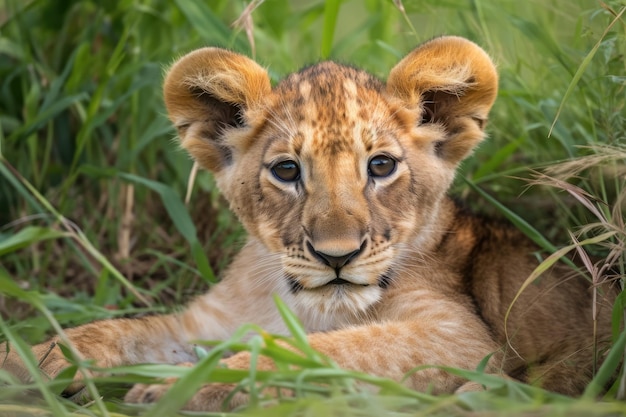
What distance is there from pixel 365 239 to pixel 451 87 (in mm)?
924

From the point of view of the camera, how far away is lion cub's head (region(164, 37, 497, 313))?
12.5 feet

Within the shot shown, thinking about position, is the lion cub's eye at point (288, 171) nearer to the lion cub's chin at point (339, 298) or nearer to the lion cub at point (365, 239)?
the lion cub at point (365, 239)

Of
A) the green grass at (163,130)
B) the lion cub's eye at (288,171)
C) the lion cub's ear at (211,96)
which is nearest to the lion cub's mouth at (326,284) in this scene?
the lion cub's eye at (288,171)

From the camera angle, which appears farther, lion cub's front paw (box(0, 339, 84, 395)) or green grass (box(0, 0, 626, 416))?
green grass (box(0, 0, 626, 416))

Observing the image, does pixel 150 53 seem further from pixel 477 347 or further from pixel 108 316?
pixel 477 347

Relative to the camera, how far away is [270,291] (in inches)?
180

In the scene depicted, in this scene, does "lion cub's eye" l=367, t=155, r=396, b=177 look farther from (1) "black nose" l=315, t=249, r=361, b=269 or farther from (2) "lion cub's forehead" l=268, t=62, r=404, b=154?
(1) "black nose" l=315, t=249, r=361, b=269

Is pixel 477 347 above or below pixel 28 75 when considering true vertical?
below

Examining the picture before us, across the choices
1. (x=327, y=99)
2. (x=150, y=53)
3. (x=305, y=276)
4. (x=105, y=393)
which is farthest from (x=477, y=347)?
(x=150, y=53)

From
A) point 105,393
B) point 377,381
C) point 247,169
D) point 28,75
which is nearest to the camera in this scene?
point 377,381

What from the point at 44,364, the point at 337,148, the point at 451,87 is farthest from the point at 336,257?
the point at 44,364

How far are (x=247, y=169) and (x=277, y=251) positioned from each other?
44 cm

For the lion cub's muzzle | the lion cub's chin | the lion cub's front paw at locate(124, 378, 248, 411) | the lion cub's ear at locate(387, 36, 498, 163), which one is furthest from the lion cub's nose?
the lion cub's ear at locate(387, 36, 498, 163)

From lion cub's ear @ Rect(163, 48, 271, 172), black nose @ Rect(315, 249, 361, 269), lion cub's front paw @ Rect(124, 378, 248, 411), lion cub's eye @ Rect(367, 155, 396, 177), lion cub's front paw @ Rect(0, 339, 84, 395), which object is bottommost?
lion cub's front paw @ Rect(0, 339, 84, 395)
